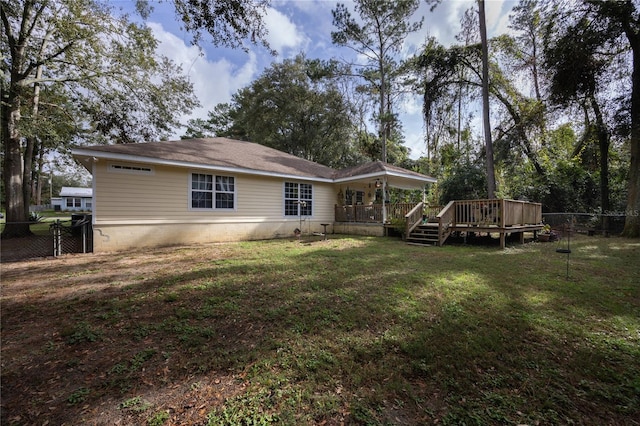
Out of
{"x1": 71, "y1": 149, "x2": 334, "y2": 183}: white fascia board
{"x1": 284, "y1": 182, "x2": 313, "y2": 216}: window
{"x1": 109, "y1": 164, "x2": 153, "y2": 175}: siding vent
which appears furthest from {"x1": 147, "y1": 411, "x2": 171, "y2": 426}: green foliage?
{"x1": 284, "y1": 182, "x2": 313, "y2": 216}: window

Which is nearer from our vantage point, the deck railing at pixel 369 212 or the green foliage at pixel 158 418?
the green foliage at pixel 158 418

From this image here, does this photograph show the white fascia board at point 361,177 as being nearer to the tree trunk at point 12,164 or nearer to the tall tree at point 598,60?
the tall tree at point 598,60

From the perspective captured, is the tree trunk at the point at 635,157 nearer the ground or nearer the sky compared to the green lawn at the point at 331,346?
nearer the sky

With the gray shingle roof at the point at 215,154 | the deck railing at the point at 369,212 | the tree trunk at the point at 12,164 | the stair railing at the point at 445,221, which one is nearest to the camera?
the gray shingle roof at the point at 215,154

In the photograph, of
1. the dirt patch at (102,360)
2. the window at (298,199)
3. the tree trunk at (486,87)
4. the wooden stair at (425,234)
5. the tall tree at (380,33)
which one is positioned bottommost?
the dirt patch at (102,360)

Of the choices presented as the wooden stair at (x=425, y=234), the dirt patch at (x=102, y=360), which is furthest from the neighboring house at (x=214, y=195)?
the dirt patch at (x=102, y=360)

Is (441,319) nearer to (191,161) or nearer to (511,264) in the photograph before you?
(511,264)

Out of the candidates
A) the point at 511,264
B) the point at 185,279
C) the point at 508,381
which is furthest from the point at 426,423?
the point at 511,264

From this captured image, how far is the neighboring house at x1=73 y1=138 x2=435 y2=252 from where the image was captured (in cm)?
784

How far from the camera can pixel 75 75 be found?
11.7 metres

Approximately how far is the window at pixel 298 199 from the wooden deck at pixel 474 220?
4.77 metres

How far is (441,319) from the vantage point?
10.8ft

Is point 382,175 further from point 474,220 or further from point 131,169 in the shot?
point 131,169

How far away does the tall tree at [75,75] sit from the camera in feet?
34.0
